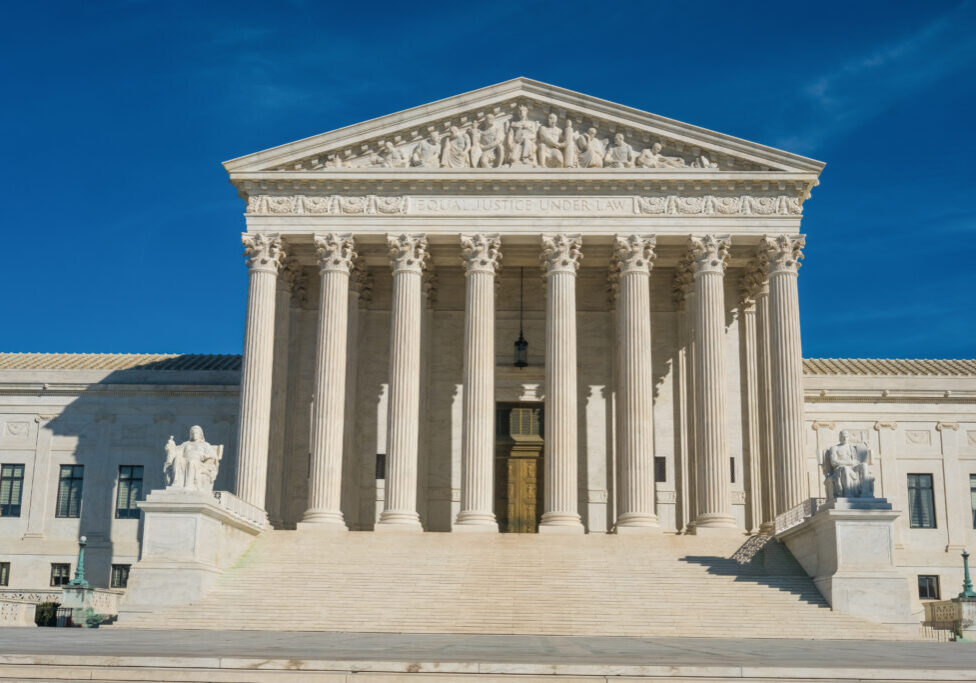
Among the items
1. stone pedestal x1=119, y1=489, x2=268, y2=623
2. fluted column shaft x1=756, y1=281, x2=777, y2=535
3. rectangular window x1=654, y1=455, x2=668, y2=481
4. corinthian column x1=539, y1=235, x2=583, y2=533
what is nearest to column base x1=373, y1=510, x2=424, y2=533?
corinthian column x1=539, y1=235, x2=583, y2=533

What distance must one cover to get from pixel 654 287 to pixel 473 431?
12201mm

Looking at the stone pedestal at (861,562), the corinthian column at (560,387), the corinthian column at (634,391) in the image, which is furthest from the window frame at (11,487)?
the stone pedestal at (861,562)

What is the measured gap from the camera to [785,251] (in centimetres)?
4219

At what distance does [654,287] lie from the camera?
4866cm

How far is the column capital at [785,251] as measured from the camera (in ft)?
138

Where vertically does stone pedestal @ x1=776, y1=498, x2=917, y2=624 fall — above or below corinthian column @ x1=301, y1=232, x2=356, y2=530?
below

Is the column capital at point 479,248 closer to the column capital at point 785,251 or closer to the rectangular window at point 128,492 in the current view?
the column capital at point 785,251

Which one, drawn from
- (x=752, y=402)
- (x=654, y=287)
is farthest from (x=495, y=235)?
(x=752, y=402)

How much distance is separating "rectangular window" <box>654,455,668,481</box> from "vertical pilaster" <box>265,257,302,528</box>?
15.1 meters

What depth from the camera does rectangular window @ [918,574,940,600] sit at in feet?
154

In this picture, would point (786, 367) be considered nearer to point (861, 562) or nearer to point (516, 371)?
point (861, 562)

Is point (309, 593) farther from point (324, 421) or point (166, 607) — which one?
point (324, 421)

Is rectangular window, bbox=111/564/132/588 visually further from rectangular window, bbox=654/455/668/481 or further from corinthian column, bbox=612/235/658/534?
rectangular window, bbox=654/455/668/481

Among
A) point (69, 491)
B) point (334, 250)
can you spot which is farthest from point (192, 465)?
point (69, 491)
